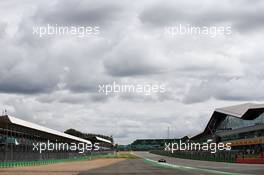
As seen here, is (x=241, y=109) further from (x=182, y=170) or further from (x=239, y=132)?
(x=182, y=170)

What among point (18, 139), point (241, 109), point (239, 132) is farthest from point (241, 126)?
point (18, 139)

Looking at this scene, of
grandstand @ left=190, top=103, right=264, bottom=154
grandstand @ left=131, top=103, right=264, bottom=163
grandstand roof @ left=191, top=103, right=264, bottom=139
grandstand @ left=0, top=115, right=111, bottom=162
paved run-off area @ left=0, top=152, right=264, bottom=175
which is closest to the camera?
paved run-off area @ left=0, top=152, right=264, bottom=175

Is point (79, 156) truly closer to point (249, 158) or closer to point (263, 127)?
point (263, 127)

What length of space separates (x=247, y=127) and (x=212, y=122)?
45921mm

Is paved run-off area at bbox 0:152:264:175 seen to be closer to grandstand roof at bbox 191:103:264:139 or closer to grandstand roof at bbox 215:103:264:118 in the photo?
grandstand roof at bbox 191:103:264:139

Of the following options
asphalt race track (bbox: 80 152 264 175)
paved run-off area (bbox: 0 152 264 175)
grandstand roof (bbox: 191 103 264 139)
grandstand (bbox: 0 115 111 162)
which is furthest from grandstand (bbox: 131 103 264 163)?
grandstand (bbox: 0 115 111 162)

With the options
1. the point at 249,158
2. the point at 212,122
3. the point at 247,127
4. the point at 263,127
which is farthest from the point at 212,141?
the point at 249,158

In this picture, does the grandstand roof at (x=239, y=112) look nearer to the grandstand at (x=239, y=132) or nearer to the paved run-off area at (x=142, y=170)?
the grandstand at (x=239, y=132)

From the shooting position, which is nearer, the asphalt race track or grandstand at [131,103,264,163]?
the asphalt race track

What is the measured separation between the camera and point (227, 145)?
432ft

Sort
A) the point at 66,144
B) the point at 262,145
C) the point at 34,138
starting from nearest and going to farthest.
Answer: the point at 34,138
the point at 262,145
the point at 66,144

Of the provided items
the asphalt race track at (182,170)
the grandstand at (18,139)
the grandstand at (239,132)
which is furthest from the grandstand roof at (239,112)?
the asphalt race track at (182,170)

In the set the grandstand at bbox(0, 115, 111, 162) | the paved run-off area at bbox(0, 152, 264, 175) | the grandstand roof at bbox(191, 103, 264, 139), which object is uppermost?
the grandstand roof at bbox(191, 103, 264, 139)

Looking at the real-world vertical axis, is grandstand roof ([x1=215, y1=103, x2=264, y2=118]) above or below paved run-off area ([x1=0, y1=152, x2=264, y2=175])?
above
